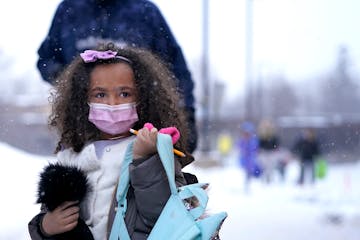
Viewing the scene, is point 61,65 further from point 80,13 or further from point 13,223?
point 13,223

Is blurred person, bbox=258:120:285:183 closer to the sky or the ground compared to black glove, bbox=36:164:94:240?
closer to the ground

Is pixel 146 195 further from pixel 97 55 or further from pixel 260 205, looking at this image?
pixel 260 205

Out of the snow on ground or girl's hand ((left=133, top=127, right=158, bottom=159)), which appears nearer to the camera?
girl's hand ((left=133, top=127, right=158, bottom=159))

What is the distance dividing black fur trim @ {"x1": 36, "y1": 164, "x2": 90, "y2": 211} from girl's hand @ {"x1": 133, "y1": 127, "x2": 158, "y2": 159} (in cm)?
21

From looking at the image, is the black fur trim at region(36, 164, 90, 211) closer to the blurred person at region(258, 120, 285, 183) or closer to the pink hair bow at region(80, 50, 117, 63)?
the pink hair bow at region(80, 50, 117, 63)

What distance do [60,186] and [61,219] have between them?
0.10 m

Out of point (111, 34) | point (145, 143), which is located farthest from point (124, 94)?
point (111, 34)

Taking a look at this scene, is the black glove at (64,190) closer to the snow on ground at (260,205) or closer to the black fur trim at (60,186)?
the black fur trim at (60,186)

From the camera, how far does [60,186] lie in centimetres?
198

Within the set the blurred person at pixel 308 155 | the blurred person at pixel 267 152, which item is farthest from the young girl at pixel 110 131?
the blurred person at pixel 308 155

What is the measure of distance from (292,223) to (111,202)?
7.50 m

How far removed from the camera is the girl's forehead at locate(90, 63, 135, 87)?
2.16 metres

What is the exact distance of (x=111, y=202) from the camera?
2.01m

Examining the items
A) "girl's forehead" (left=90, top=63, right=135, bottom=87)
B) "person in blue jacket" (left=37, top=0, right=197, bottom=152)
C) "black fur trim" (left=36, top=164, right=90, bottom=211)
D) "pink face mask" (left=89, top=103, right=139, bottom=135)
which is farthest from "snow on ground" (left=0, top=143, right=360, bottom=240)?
"person in blue jacket" (left=37, top=0, right=197, bottom=152)
